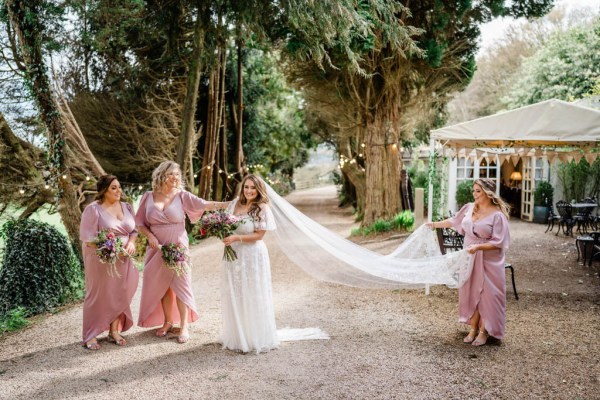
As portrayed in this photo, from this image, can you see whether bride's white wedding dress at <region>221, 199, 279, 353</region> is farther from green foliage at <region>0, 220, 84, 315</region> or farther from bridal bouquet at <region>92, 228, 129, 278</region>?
green foliage at <region>0, 220, 84, 315</region>

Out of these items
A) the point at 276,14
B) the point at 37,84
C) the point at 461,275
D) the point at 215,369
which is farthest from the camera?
the point at 276,14

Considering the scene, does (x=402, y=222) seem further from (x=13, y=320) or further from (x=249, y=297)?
(x=13, y=320)

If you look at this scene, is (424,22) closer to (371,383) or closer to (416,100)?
(416,100)

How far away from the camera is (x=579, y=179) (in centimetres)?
1683

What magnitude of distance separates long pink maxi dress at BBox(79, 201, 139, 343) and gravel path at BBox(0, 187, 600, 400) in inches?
11.8

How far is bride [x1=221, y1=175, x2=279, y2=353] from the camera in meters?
5.09

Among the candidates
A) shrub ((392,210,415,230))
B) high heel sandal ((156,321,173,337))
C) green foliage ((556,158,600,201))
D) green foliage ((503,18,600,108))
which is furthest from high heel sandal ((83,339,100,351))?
green foliage ((503,18,600,108))

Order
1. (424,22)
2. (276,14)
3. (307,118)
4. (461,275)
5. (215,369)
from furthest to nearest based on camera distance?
1. (307,118)
2. (424,22)
3. (276,14)
4. (461,275)
5. (215,369)

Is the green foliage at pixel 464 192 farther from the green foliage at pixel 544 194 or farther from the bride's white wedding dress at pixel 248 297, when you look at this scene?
the bride's white wedding dress at pixel 248 297

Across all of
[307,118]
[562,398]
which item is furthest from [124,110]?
[562,398]

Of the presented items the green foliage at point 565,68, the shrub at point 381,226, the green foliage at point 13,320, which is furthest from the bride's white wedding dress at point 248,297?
the green foliage at point 565,68

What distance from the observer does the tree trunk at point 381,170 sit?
13.8m

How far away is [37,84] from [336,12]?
4983 millimetres

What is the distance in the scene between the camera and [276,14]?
28.1 feet
